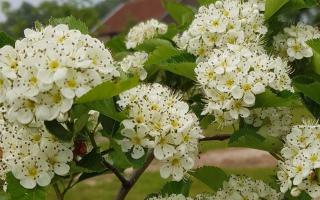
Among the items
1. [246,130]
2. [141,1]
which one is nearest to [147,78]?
[246,130]

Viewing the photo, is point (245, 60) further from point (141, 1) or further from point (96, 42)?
point (141, 1)

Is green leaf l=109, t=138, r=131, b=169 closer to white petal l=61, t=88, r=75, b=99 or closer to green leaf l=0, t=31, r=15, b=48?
white petal l=61, t=88, r=75, b=99

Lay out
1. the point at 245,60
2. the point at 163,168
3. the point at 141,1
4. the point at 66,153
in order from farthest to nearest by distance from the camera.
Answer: the point at 141,1 < the point at 245,60 < the point at 163,168 < the point at 66,153

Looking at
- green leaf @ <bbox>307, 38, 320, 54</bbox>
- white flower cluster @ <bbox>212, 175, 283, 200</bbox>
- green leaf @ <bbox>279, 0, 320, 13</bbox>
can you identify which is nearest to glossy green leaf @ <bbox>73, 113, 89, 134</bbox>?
white flower cluster @ <bbox>212, 175, 283, 200</bbox>

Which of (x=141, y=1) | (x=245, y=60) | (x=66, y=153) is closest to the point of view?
(x=66, y=153)

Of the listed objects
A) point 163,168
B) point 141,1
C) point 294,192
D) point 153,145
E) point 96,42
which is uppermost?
point 96,42

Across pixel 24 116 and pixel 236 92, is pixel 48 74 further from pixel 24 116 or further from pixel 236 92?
pixel 236 92
